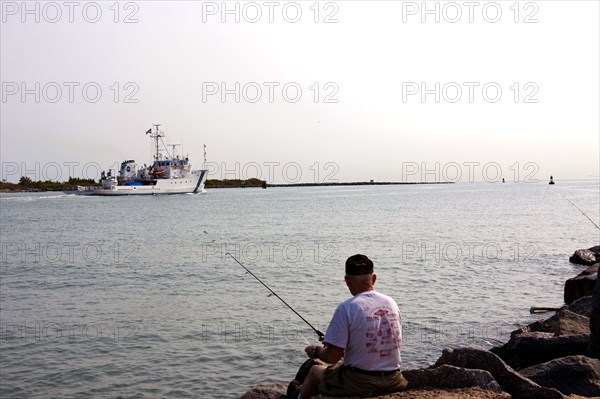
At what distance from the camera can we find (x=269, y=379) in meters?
9.05

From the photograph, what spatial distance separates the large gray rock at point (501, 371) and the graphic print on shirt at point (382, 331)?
147 cm

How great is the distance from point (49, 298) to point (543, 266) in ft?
53.0

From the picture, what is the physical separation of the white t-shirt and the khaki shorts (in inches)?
5.1

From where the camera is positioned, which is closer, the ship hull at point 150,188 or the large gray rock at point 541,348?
the large gray rock at point 541,348

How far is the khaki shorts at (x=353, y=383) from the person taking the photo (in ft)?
15.5

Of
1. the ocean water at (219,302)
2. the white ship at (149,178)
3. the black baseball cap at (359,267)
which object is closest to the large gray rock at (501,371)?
the black baseball cap at (359,267)

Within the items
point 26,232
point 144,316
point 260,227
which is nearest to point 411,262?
point 144,316

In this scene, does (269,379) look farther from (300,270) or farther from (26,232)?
(26,232)
